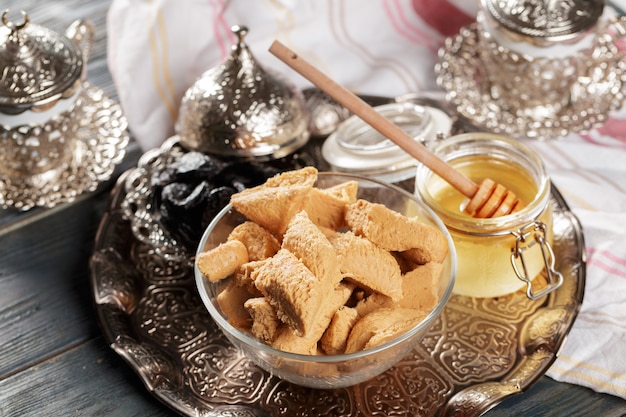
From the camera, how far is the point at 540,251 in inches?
48.6

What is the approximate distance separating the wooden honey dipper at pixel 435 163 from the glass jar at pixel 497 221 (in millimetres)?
28

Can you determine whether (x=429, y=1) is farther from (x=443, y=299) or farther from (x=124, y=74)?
(x=443, y=299)

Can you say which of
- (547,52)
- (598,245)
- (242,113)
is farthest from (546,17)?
(242,113)

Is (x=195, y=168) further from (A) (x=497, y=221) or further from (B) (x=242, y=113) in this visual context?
(A) (x=497, y=221)

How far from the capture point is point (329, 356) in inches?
39.3

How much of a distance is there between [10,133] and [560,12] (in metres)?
0.96

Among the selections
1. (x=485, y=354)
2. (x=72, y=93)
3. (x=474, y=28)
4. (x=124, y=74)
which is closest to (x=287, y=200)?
(x=485, y=354)

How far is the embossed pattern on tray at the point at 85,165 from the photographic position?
1456 mm

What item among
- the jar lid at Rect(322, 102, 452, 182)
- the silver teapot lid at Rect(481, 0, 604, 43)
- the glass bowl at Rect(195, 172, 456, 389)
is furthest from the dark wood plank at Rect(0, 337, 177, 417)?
the silver teapot lid at Rect(481, 0, 604, 43)

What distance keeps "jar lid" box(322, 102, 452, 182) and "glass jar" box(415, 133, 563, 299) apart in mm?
90

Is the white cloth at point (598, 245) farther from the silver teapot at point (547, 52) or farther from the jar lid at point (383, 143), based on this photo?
the jar lid at point (383, 143)

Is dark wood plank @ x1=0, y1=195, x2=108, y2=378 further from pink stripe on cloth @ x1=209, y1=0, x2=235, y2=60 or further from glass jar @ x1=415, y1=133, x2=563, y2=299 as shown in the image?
glass jar @ x1=415, y1=133, x2=563, y2=299

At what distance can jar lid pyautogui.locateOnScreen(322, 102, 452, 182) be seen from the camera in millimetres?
1385

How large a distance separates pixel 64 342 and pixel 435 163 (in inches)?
24.1
